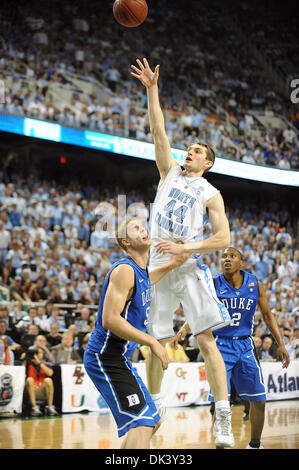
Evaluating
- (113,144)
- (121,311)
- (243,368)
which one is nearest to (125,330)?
(121,311)

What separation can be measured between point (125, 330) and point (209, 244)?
1333 mm

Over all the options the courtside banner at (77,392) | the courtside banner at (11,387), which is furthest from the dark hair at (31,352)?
the courtside banner at (77,392)

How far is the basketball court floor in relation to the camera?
6.00 m

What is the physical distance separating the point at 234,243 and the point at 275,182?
353 cm

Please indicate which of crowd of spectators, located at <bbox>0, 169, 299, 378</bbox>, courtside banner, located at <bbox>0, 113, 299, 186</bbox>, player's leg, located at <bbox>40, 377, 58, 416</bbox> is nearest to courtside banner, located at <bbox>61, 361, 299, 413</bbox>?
player's leg, located at <bbox>40, 377, 58, 416</bbox>

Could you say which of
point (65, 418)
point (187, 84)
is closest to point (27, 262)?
point (65, 418)

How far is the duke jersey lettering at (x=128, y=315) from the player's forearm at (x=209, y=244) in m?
0.76

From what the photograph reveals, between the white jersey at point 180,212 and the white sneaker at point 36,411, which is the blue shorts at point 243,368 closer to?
the white jersey at point 180,212

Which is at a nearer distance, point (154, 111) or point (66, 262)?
point (154, 111)

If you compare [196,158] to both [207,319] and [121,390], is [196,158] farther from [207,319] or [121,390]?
[121,390]

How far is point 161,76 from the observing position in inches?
789

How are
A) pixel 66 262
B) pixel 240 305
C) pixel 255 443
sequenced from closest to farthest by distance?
1. pixel 255 443
2. pixel 240 305
3. pixel 66 262

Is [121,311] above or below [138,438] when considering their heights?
above
